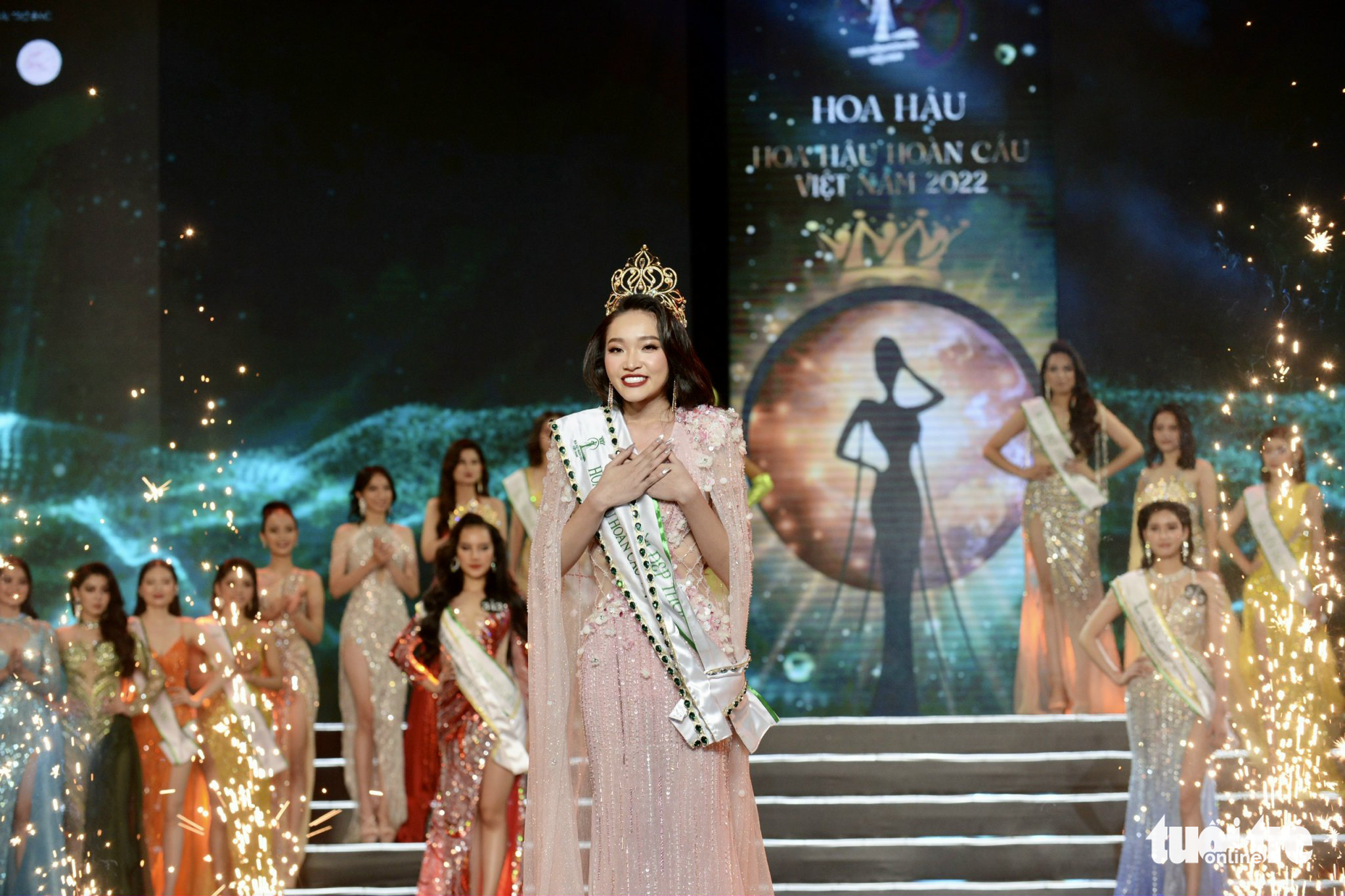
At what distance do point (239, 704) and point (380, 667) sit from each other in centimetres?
75

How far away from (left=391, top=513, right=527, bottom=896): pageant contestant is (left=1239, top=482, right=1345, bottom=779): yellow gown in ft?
Answer: 8.39

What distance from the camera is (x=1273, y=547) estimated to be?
621 centimetres

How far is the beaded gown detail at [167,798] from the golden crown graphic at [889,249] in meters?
4.20

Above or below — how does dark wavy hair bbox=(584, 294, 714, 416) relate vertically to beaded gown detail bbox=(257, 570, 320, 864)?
above


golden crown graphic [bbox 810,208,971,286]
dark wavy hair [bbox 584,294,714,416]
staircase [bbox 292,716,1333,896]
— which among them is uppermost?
golden crown graphic [bbox 810,208,971,286]

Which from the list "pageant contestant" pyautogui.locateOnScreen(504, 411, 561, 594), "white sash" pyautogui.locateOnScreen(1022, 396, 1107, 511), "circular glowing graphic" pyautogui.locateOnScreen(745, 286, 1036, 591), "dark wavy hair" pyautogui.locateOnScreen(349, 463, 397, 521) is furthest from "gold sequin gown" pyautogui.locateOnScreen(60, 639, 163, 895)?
"white sash" pyautogui.locateOnScreen(1022, 396, 1107, 511)

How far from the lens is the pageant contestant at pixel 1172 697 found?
226 inches

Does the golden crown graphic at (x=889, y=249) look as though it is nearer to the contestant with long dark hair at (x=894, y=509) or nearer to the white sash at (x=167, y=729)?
the contestant with long dark hair at (x=894, y=509)

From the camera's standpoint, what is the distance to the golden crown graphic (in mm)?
8898

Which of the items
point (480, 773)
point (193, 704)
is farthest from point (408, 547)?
point (480, 773)

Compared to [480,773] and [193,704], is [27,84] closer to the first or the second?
[193,704]

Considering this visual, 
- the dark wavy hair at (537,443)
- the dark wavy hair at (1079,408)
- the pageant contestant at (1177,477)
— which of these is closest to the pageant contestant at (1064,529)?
the dark wavy hair at (1079,408)

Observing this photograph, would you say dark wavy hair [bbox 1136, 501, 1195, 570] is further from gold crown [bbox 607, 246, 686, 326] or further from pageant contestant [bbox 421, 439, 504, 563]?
gold crown [bbox 607, 246, 686, 326]

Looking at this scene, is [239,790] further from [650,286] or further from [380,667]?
[650,286]
